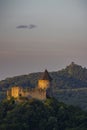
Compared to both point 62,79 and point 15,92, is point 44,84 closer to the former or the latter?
point 15,92

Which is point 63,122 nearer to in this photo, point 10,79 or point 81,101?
point 81,101

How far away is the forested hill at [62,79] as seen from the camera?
15275 cm

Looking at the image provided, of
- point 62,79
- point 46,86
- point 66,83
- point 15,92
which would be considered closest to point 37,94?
point 15,92

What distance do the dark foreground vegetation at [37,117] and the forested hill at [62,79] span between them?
6512 centimetres

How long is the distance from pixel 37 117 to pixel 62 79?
90079 mm

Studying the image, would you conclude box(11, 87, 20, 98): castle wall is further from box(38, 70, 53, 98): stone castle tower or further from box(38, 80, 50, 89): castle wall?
box(38, 80, 50, 89): castle wall

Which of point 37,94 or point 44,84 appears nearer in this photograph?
point 37,94

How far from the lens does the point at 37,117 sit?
3004 inches

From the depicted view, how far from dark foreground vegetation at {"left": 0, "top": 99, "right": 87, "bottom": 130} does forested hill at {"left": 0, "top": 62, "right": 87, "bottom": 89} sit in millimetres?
65124

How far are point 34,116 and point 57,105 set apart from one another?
11.8 feet

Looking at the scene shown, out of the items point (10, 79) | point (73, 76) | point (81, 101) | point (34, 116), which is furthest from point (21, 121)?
point (73, 76)

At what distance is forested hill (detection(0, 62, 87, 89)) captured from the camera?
501 feet

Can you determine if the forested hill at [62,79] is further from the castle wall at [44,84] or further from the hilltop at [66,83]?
the castle wall at [44,84]

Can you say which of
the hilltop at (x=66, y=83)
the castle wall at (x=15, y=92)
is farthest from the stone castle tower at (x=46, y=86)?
the hilltop at (x=66, y=83)
